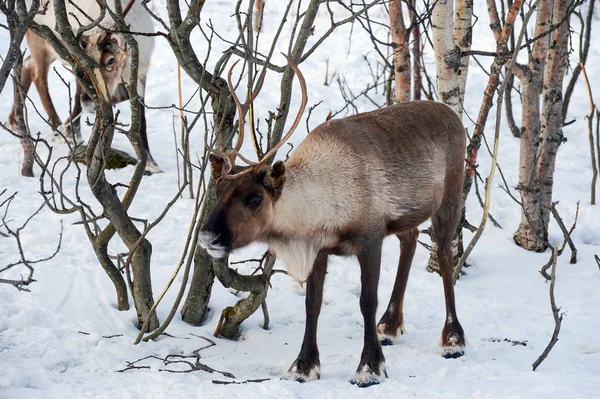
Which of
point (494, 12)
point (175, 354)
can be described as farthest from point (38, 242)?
point (494, 12)

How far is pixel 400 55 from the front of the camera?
5352 mm

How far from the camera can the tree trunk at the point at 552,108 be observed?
531 cm

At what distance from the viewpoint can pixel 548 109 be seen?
5.45 metres

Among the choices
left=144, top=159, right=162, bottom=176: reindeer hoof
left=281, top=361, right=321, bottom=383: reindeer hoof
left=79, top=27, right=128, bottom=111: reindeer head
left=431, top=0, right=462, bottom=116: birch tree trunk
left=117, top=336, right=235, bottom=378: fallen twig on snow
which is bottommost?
left=281, top=361, right=321, bottom=383: reindeer hoof

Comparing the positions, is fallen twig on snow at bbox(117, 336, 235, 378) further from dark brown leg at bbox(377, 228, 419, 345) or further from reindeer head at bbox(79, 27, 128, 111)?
reindeer head at bbox(79, 27, 128, 111)

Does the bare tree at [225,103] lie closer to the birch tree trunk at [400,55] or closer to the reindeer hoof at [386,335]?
the reindeer hoof at [386,335]

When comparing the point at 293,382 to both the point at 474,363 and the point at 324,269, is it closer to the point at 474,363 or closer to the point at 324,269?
the point at 324,269

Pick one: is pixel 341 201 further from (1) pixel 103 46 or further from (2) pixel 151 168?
(2) pixel 151 168

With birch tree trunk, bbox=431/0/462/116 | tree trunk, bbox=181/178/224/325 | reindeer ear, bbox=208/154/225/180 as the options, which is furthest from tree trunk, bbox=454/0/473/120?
reindeer ear, bbox=208/154/225/180

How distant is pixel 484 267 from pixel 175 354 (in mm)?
2658

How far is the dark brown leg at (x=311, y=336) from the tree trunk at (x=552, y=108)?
2397 mm

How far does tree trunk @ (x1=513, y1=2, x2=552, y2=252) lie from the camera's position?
5.31 meters

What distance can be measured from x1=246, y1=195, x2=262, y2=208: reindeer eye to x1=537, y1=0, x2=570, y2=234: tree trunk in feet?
9.40

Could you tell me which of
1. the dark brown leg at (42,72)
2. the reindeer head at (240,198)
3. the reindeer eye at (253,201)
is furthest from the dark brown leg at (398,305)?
the dark brown leg at (42,72)
